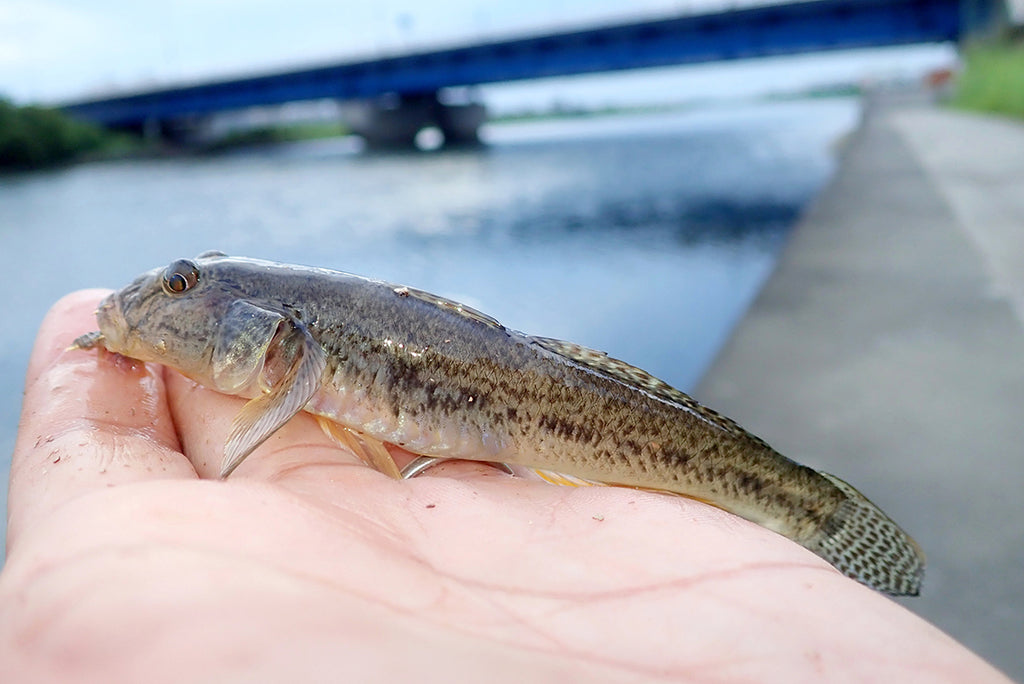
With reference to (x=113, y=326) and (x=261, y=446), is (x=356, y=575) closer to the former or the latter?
(x=261, y=446)

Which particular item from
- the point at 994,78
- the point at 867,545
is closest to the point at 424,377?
the point at 867,545

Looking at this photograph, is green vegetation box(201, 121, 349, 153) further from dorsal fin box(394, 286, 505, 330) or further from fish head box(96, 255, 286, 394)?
dorsal fin box(394, 286, 505, 330)

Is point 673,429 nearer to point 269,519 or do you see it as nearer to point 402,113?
point 269,519

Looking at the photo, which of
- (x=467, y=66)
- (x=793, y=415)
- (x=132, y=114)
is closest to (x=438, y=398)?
(x=793, y=415)

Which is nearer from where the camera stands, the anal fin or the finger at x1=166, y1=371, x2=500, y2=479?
the finger at x1=166, y1=371, x2=500, y2=479

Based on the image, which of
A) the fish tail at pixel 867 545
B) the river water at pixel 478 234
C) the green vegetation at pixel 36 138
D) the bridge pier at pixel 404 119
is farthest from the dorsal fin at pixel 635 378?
the bridge pier at pixel 404 119

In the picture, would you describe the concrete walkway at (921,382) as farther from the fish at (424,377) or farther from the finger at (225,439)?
the finger at (225,439)

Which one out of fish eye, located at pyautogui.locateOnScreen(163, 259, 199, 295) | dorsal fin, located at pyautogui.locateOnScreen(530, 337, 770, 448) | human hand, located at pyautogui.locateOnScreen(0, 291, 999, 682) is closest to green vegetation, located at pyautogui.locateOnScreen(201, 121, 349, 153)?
fish eye, located at pyautogui.locateOnScreen(163, 259, 199, 295)
